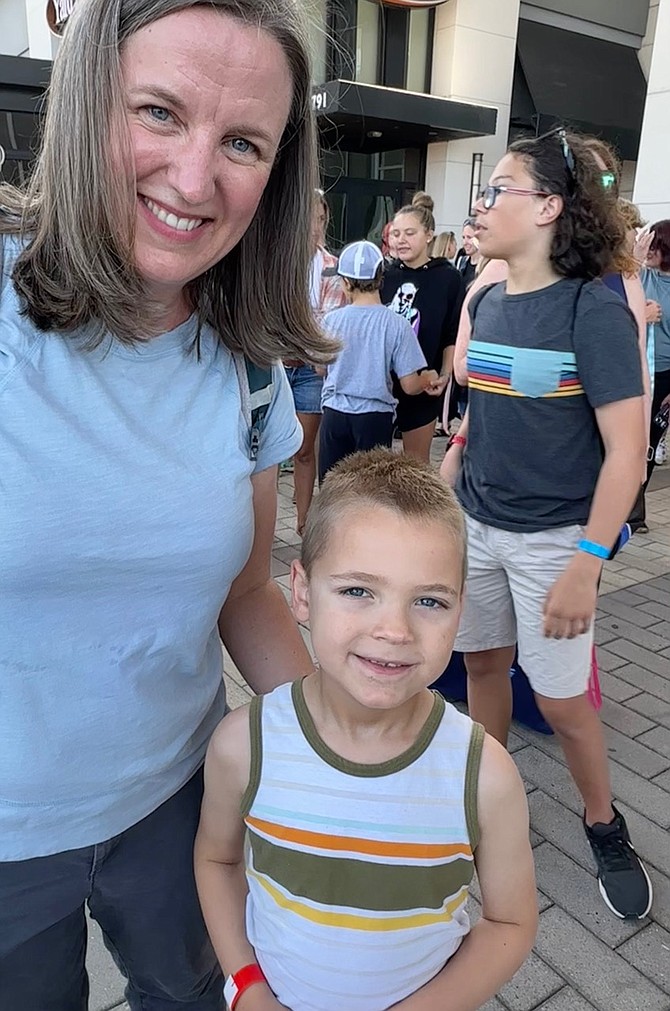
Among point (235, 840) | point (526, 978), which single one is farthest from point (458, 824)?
point (526, 978)

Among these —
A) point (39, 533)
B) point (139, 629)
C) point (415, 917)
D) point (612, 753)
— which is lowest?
point (612, 753)

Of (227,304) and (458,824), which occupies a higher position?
(227,304)

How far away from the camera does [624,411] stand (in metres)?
2.06

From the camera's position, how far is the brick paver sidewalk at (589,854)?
2010 millimetres

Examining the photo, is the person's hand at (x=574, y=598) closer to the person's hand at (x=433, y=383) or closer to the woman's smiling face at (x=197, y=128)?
the woman's smiling face at (x=197, y=128)

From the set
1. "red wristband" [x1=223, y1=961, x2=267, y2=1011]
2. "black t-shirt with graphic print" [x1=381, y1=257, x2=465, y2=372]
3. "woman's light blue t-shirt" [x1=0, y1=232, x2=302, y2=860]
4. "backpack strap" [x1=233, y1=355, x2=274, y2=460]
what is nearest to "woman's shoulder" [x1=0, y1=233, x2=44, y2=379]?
"woman's light blue t-shirt" [x1=0, y1=232, x2=302, y2=860]

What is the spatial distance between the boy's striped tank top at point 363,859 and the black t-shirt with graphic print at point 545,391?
3.90ft

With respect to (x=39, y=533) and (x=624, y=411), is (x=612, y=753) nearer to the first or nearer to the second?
(x=624, y=411)

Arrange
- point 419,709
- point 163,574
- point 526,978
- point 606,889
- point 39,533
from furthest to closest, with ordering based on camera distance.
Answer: point 606,889, point 526,978, point 419,709, point 163,574, point 39,533

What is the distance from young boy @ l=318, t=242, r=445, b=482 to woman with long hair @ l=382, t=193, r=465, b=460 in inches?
20.1

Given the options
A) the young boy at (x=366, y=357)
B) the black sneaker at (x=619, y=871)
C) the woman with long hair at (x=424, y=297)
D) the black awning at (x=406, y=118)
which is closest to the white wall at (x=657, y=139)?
the woman with long hair at (x=424, y=297)

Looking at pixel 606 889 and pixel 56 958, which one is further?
pixel 606 889

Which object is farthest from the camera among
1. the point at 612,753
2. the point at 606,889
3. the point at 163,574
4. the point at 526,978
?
the point at 612,753

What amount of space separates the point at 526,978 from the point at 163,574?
5.51 feet
